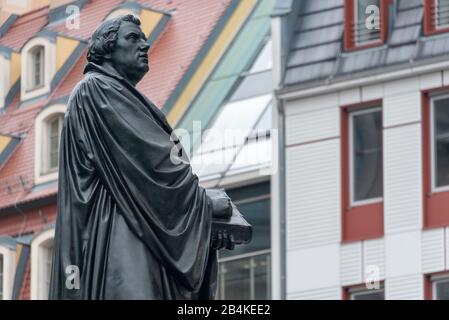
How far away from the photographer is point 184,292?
21078 mm

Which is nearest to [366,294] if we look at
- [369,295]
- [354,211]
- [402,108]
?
[369,295]

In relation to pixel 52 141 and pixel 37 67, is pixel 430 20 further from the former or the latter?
pixel 37 67

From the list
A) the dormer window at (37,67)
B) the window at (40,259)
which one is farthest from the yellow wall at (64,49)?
the window at (40,259)

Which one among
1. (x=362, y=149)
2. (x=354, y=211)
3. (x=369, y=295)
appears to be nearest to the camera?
(x=369, y=295)

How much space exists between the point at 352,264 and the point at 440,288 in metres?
2.82

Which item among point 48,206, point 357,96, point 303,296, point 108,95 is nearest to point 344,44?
point 357,96

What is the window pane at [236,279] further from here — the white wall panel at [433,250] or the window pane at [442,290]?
the window pane at [442,290]

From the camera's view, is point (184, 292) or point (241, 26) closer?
point (184, 292)

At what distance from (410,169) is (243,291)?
3951 mm

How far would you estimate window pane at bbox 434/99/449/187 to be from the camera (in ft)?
195

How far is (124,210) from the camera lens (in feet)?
68.8
